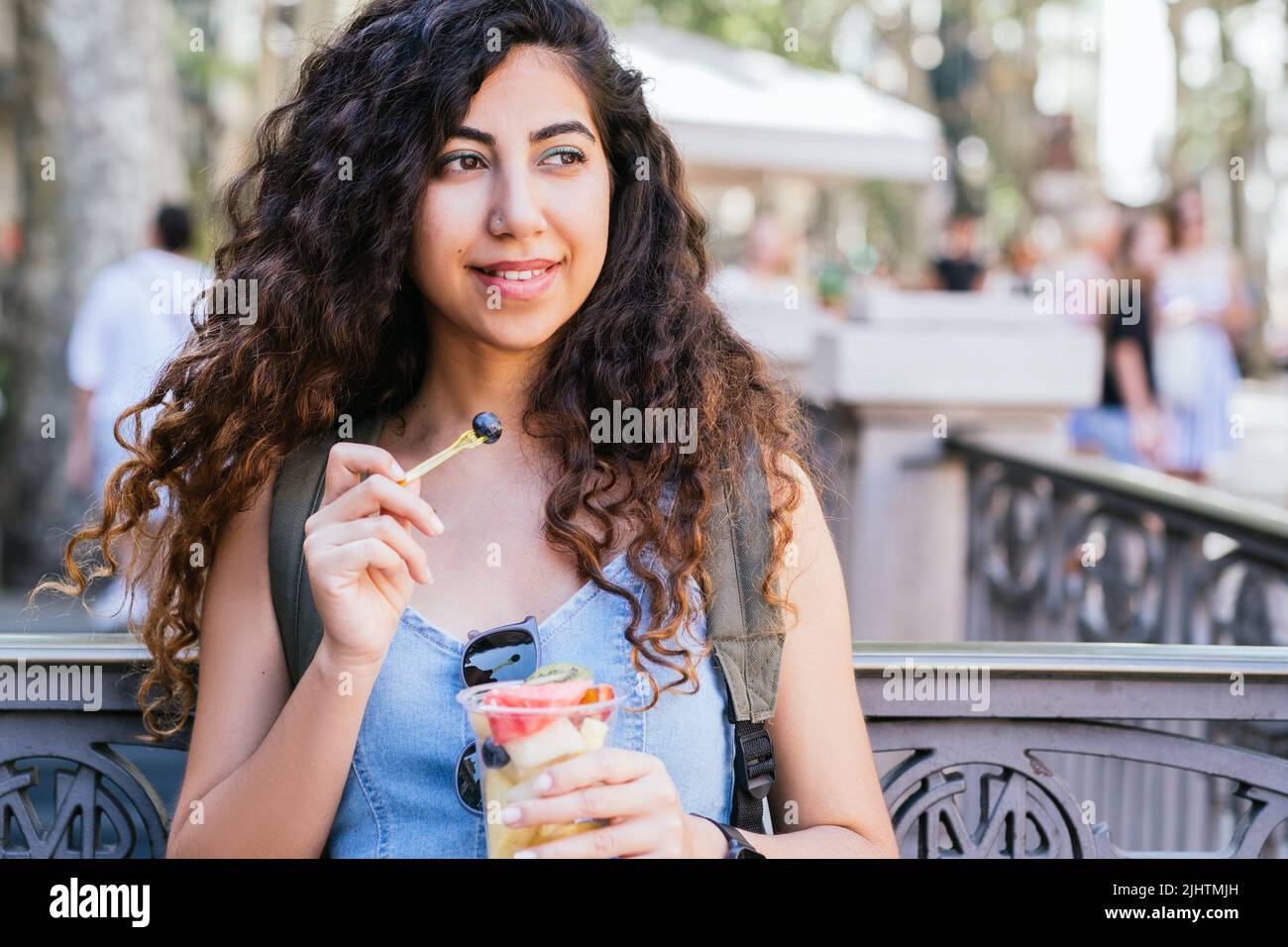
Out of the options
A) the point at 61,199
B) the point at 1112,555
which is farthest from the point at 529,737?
the point at 61,199

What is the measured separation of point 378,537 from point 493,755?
0.27 m

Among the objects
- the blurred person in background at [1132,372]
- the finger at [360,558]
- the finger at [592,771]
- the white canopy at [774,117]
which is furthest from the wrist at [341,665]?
the white canopy at [774,117]

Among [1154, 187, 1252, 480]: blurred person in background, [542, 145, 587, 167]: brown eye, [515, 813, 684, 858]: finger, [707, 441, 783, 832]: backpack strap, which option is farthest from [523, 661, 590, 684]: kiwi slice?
[1154, 187, 1252, 480]: blurred person in background

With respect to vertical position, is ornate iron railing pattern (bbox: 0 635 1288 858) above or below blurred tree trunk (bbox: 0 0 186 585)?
below

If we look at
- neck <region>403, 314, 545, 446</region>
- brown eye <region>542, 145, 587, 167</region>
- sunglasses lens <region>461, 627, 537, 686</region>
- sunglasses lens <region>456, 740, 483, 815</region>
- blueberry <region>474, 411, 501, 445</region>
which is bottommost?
sunglasses lens <region>456, 740, 483, 815</region>

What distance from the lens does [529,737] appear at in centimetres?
145

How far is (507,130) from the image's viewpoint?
1951 millimetres

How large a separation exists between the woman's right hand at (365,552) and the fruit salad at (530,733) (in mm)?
189

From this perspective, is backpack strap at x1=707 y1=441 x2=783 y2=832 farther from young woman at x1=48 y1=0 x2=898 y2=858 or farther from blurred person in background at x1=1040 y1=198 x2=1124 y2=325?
blurred person in background at x1=1040 y1=198 x2=1124 y2=325

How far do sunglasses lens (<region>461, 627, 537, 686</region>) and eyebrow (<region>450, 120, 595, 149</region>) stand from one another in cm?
65

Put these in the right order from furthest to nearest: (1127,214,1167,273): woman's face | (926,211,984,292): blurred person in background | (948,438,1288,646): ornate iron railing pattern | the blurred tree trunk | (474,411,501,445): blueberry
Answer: (926,211,984,292): blurred person in background → the blurred tree trunk → (1127,214,1167,273): woman's face → (948,438,1288,646): ornate iron railing pattern → (474,411,501,445): blueberry

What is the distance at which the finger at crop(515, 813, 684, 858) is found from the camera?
1452 millimetres

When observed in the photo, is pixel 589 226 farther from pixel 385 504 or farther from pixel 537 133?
pixel 385 504

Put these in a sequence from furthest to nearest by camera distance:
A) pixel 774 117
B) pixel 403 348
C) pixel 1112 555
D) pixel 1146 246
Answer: pixel 774 117, pixel 1146 246, pixel 1112 555, pixel 403 348
